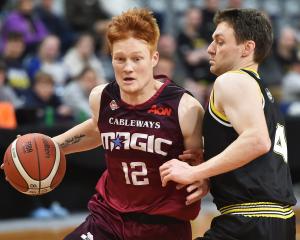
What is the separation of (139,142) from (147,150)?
0.24ft

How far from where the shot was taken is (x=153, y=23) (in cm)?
489

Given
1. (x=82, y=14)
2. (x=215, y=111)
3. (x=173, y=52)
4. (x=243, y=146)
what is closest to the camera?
(x=243, y=146)

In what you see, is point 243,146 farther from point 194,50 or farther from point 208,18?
point 208,18

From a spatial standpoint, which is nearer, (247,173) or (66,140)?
(247,173)

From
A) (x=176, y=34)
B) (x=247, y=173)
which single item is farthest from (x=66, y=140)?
(x=176, y=34)

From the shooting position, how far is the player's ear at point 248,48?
466 cm

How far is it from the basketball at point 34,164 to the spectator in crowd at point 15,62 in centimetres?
561

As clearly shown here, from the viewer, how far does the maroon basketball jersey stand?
484 centimetres

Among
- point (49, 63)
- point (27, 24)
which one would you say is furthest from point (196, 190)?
point (27, 24)

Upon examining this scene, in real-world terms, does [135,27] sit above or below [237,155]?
above

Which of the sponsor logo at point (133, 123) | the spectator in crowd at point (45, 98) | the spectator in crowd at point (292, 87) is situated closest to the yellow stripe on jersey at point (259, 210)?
the sponsor logo at point (133, 123)

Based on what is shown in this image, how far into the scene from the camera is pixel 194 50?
12812 mm

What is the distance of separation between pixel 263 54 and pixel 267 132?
2.10 ft

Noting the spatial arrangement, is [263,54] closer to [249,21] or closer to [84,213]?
[249,21]
